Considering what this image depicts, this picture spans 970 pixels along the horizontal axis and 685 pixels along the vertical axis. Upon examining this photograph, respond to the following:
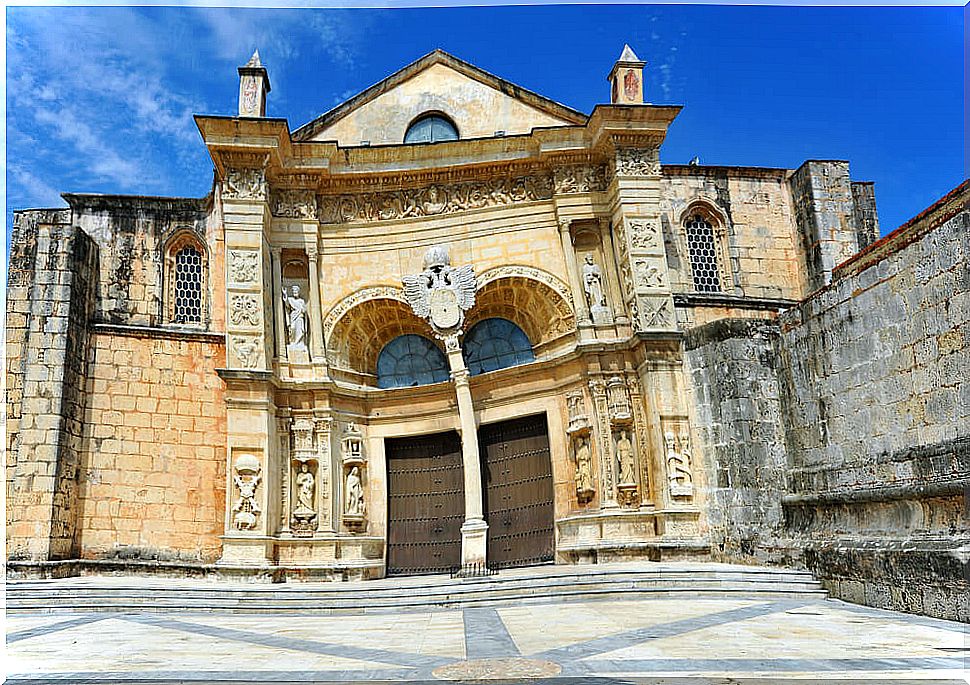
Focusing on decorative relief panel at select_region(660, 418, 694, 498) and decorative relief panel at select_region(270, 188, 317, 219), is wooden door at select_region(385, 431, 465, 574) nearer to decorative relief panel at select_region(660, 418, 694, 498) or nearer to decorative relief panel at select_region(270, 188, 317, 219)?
decorative relief panel at select_region(660, 418, 694, 498)

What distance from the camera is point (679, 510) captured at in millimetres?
13211

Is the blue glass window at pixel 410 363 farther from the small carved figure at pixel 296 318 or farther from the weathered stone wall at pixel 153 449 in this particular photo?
the weathered stone wall at pixel 153 449

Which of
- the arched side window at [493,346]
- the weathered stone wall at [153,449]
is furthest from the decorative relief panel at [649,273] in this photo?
the weathered stone wall at [153,449]

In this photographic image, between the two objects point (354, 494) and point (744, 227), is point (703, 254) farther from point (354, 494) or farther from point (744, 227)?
point (354, 494)

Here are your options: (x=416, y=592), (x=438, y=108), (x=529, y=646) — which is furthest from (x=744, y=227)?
(x=529, y=646)

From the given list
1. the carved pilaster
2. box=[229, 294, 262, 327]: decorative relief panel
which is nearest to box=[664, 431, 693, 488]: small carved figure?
the carved pilaster

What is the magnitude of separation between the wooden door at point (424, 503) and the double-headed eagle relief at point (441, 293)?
231 cm

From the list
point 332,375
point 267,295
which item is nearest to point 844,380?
point 332,375

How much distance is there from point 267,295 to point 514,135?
18.6ft

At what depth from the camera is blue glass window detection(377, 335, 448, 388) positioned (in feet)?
53.6

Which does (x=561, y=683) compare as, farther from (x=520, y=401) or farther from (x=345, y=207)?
(x=345, y=207)

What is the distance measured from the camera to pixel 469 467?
14.5 meters

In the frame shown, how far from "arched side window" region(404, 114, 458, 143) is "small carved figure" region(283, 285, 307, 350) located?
4191 millimetres

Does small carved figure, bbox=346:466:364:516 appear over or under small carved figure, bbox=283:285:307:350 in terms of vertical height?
under
